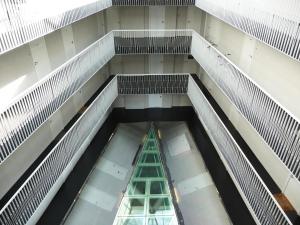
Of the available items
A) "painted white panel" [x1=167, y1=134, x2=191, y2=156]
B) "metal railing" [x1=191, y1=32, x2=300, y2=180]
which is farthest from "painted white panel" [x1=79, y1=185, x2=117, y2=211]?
"metal railing" [x1=191, y1=32, x2=300, y2=180]

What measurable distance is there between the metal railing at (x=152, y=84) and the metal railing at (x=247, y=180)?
2.61 m

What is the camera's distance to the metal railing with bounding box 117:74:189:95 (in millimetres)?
12695

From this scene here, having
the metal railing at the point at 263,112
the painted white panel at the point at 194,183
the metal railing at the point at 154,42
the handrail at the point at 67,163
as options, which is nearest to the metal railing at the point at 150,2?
the metal railing at the point at 154,42

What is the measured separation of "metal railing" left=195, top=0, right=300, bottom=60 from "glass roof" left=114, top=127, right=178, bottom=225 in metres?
6.61

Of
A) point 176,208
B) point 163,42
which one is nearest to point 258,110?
point 176,208

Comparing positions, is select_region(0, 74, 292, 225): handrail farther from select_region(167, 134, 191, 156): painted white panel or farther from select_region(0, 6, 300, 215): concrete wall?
select_region(167, 134, 191, 156): painted white panel

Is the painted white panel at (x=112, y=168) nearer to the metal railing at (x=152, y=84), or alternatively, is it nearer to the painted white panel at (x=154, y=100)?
the metal railing at (x=152, y=84)

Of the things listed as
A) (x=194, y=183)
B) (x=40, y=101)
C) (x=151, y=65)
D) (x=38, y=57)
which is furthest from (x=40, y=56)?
(x=194, y=183)

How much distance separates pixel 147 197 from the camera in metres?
10.5

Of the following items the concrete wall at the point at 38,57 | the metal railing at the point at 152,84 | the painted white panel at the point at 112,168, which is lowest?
the painted white panel at the point at 112,168

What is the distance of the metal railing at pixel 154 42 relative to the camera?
1199 centimetres

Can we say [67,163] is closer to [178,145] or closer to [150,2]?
[178,145]

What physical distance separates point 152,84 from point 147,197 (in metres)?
5.18

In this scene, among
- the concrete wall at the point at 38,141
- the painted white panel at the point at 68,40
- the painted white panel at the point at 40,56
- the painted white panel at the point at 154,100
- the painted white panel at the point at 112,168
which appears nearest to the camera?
the concrete wall at the point at 38,141
